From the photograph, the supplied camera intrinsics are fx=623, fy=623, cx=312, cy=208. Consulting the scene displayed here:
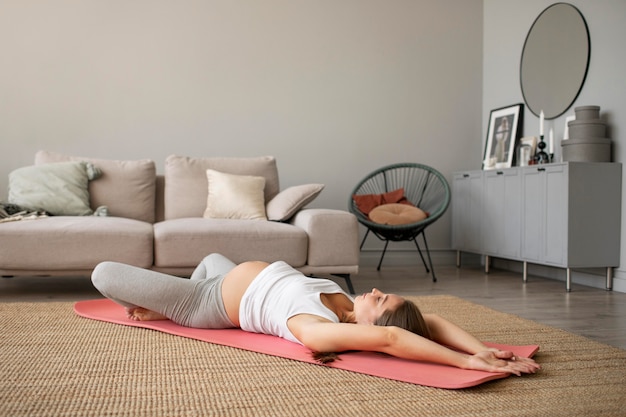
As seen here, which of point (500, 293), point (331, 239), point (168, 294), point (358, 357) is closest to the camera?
point (358, 357)

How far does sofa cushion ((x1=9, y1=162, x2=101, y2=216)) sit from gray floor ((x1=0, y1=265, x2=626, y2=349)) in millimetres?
517

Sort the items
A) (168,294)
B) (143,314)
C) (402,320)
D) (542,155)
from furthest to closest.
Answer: (542,155) → (143,314) → (168,294) → (402,320)

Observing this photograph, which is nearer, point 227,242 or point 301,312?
point 301,312

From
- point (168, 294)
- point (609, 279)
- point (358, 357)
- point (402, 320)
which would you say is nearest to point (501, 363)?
point (402, 320)

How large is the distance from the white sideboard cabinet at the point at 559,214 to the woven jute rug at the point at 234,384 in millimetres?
1765

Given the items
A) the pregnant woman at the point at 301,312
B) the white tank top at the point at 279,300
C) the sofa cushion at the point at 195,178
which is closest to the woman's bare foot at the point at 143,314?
the pregnant woman at the point at 301,312

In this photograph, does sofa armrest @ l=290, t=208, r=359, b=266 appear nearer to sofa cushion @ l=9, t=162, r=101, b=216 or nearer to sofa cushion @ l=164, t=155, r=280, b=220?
sofa cushion @ l=164, t=155, r=280, b=220

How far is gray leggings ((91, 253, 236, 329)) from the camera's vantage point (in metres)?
2.37

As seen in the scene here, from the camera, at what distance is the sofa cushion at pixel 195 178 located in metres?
4.23

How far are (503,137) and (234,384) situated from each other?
407 centimetres

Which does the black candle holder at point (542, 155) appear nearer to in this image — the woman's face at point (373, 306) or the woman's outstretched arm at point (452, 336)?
the woman's outstretched arm at point (452, 336)

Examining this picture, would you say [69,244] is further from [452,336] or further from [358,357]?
[452,336]

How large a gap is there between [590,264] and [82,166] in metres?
3.39

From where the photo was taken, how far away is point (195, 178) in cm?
430
